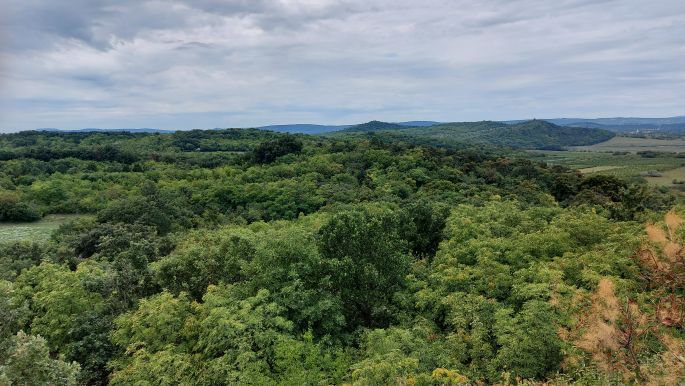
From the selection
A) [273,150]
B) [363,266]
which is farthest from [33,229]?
[363,266]

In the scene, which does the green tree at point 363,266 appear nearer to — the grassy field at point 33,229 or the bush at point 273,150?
the grassy field at point 33,229

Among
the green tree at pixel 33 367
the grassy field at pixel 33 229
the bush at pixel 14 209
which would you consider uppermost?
the green tree at pixel 33 367

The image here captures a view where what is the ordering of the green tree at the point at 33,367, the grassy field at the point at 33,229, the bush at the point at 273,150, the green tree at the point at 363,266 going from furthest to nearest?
1. the bush at the point at 273,150
2. the grassy field at the point at 33,229
3. the green tree at the point at 363,266
4. the green tree at the point at 33,367

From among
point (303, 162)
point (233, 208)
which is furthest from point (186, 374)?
point (303, 162)

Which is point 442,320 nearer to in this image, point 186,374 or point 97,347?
point 186,374

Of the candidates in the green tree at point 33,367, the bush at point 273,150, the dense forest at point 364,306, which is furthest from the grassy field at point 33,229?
the green tree at point 33,367

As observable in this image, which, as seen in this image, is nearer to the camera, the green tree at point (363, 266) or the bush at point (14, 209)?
the green tree at point (363, 266)

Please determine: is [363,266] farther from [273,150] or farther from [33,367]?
[273,150]

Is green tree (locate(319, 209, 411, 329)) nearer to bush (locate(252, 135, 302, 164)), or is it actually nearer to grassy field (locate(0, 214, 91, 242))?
grassy field (locate(0, 214, 91, 242))
